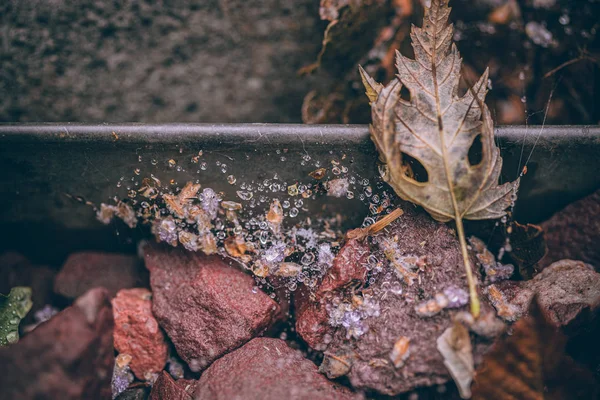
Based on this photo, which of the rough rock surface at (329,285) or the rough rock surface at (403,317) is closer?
the rough rock surface at (403,317)

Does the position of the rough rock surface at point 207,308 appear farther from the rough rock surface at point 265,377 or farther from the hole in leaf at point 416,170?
the hole in leaf at point 416,170

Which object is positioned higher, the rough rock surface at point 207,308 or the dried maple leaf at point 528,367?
the dried maple leaf at point 528,367

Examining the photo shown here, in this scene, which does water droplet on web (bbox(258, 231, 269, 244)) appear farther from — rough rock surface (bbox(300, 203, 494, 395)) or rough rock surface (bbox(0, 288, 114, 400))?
rough rock surface (bbox(0, 288, 114, 400))

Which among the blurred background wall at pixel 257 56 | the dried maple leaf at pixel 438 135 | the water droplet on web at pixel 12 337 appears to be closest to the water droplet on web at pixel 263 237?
the dried maple leaf at pixel 438 135

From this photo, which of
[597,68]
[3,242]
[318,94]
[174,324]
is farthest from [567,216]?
[3,242]

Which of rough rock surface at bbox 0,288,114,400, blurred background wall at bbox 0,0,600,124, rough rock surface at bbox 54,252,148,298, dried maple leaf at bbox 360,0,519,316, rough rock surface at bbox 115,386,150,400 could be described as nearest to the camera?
rough rock surface at bbox 0,288,114,400

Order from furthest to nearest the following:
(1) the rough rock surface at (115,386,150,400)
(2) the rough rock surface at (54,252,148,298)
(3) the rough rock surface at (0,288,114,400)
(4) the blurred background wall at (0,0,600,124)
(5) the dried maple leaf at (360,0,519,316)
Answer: (4) the blurred background wall at (0,0,600,124) < (2) the rough rock surface at (54,252,148,298) < (1) the rough rock surface at (115,386,150,400) < (5) the dried maple leaf at (360,0,519,316) < (3) the rough rock surface at (0,288,114,400)

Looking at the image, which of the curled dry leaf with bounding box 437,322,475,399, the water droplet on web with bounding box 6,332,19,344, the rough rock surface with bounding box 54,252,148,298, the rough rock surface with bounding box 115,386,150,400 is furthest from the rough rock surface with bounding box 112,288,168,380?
the curled dry leaf with bounding box 437,322,475,399
